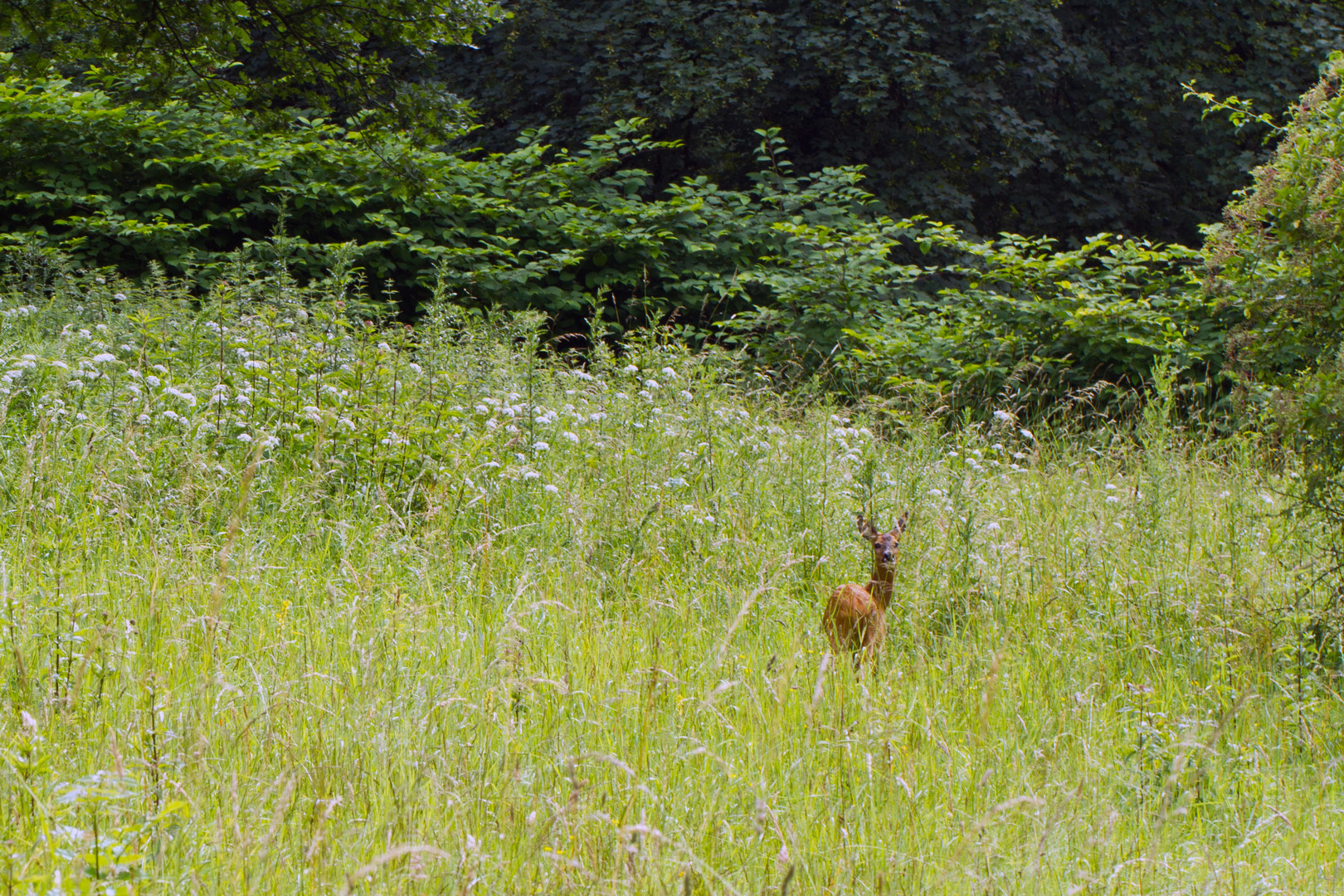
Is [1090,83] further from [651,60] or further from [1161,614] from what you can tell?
[1161,614]

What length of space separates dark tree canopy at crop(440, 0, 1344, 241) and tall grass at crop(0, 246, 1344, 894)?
9450 mm

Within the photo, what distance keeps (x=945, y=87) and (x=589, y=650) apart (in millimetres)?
12802

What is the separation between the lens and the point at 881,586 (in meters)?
3.22

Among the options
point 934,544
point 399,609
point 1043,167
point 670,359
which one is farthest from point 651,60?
point 399,609

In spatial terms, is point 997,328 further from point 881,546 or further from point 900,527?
point 881,546

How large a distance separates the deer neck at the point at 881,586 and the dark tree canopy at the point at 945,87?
37.3 feet

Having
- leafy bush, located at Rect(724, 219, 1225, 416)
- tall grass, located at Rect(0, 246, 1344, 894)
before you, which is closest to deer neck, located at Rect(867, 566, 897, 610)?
tall grass, located at Rect(0, 246, 1344, 894)

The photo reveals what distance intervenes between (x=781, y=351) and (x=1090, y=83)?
28.0ft

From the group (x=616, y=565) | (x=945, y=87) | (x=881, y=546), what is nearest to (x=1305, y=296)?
(x=881, y=546)

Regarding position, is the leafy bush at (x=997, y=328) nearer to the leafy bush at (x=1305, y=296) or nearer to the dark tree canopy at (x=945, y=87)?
the leafy bush at (x=1305, y=296)

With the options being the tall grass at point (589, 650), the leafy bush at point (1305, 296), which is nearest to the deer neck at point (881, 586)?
the tall grass at point (589, 650)

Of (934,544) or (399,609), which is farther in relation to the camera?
(934,544)

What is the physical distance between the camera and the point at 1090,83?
1530 centimetres

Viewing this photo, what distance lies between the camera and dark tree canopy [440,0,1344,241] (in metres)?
14.0
